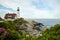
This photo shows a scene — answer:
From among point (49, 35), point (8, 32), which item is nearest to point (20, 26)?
point (8, 32)

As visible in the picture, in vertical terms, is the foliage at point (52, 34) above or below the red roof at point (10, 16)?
below

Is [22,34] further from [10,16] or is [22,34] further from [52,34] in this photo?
[10,16]

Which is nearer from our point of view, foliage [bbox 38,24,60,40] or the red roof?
foliage [bbox 38,24,60,40]

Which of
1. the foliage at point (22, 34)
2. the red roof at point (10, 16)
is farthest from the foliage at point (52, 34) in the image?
the red roof at point (10, 16)

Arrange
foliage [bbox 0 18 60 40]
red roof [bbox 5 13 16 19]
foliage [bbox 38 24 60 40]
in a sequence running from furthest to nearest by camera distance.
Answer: red roof [bbox 5 13 16 19]
foliage [bbox 0 18 60 40]
foliage [bbox 38 24 60 40]

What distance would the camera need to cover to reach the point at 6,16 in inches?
710

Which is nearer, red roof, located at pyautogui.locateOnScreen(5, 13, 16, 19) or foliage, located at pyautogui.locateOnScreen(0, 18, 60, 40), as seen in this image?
foliage, located at pyautogui.locateOnScreen(0, 18, 60, 40)

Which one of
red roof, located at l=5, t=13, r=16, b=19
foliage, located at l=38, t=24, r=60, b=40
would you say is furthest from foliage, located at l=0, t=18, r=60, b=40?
red roof, located at l=5, t=13, r=16, b=19

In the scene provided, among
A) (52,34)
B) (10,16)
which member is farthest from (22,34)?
(10,16)

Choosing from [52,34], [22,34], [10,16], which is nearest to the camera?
[52,34]

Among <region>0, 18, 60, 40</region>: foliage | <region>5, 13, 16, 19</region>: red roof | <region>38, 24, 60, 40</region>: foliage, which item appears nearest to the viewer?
<region>38, 24, 60, 40</region>: foliage

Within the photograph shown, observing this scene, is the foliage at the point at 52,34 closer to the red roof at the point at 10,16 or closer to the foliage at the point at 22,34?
the foliage at the point at 22,34

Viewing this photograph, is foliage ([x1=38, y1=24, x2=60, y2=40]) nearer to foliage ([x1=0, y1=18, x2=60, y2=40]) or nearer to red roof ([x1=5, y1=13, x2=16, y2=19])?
foliage ([x1=0, y1=18, x2=60, y2=40])

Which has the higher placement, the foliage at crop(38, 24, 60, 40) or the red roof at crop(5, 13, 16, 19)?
the red roof at crop(5, 13, 16, 19)
